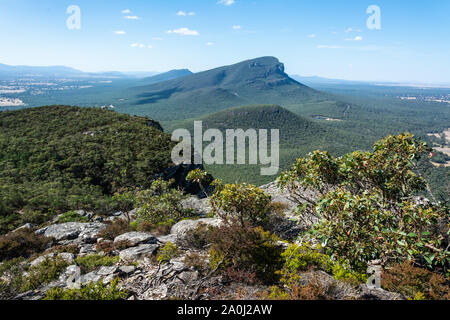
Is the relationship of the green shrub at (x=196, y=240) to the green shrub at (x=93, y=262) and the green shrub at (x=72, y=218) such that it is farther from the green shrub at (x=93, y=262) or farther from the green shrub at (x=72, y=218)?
the green shrub at (x=72, y=218)

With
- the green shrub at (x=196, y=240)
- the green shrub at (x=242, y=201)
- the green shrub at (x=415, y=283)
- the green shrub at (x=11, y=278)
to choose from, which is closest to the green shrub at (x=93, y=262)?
the green shrub at (x=11, y=278)

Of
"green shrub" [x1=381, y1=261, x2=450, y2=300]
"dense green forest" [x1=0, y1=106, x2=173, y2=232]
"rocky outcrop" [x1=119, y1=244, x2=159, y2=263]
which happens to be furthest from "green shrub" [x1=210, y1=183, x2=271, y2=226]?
"dense green forest" [x1=0, y1=106, x2=173, y2=232]

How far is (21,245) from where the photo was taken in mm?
10930

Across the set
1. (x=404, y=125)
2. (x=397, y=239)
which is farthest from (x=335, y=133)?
(x=397, y=239)

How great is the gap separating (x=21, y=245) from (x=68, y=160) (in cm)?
2149

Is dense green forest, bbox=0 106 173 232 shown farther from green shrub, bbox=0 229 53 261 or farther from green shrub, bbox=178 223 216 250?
green shrub, bbox=178 223 216 250

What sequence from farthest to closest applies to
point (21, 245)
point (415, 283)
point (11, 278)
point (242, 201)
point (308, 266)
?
point (21, 245), point (242, 201), point (11, 278), point (308, 266), point (415, 283)

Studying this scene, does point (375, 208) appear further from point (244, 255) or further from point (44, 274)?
point (44, 274)

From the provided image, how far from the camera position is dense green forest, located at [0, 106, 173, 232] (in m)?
19.3

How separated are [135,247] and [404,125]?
235 metres

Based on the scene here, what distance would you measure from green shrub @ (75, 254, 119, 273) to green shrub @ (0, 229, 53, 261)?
3701 mm

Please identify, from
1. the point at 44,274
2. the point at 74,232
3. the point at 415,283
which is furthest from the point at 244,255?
the point at 74,232
